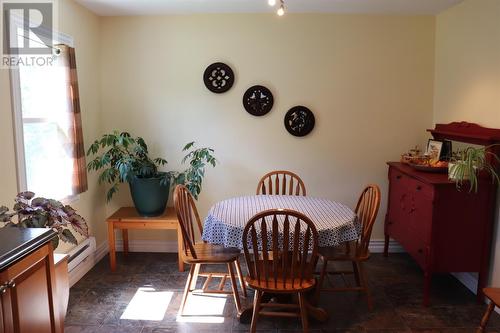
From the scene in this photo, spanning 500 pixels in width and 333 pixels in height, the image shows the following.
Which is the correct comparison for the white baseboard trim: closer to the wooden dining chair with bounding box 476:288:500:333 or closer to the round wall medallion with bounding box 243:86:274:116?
the round wall medallion with bounding box 243:86:274:116

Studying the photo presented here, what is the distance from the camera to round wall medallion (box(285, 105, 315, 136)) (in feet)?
11.9

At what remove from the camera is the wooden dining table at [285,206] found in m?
2.30

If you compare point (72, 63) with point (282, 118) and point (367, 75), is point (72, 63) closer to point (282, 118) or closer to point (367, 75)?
point (282, 118)

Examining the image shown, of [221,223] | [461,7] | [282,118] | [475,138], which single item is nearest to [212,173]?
[282,118]

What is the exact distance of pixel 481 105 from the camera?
9.50 feet

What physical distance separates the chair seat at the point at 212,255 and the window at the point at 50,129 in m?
1.17

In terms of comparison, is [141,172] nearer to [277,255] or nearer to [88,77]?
[88,77]

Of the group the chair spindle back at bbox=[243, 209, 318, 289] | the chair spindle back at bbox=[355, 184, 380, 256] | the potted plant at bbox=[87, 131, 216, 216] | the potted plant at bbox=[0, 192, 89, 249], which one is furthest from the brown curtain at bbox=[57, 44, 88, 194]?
the chair spindle back at bbox=[355, 184, 380, 256]

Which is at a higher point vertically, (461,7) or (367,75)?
(461,7)

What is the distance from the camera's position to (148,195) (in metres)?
3.32

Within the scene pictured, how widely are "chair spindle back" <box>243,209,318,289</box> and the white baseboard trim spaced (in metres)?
1.68

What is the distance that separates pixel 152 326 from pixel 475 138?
2.68 meters

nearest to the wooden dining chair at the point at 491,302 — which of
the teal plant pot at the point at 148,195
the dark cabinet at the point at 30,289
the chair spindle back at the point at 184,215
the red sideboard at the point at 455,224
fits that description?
the red sideboard at the point at 455,224

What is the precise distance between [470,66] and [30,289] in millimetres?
3350
